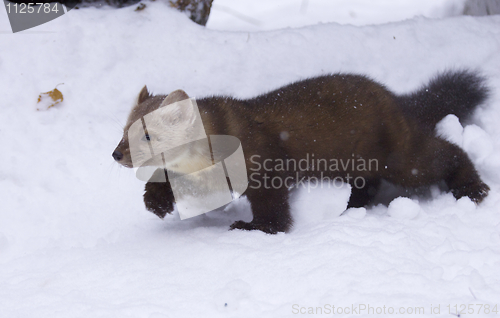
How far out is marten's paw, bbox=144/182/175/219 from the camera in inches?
118

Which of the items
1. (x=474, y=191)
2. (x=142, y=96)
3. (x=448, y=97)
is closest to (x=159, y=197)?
(x=142, y=96)

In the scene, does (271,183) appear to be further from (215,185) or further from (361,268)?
(361,268)

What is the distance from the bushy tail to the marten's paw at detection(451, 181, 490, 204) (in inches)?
23.7

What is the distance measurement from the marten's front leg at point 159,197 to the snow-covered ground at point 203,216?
157 millimetres

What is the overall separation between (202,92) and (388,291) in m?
2.56

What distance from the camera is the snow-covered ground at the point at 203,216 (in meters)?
2.01

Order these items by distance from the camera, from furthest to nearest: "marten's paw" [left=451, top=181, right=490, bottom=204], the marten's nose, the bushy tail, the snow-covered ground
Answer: the bushy tail, "marten's paw" [left=451, top=181, right=490, bottom=204], the marten's nose, the snow-covered ground

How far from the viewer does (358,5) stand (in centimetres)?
588

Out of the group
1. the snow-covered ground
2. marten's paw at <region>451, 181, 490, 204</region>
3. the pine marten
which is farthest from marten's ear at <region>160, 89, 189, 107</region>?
marten's paw at <region>451, 181, 490, 204</region>

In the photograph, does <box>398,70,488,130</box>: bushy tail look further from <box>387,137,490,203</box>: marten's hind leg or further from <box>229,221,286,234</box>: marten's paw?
<box>229,221,286,234</box>: marten's paw

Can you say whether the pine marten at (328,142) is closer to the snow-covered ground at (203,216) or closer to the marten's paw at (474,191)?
the marten's paw at (474,191)

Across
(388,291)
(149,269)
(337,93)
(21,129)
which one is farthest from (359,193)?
(21,129)

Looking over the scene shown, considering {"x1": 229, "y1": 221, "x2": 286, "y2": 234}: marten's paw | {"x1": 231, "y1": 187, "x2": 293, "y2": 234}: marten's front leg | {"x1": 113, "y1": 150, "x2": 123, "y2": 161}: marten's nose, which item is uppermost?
{"x1": 113, "y1": 150, "x2": 123, "y2": 161}: marten's nose

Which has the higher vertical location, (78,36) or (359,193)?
(78,36)
